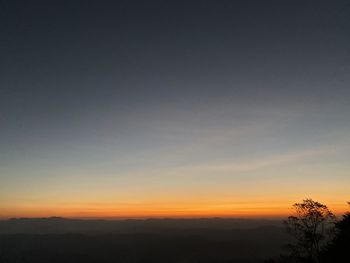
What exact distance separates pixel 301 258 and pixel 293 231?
393 cm

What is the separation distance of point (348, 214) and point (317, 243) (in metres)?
16.3

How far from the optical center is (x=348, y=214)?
198 ft

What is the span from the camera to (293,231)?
161ft

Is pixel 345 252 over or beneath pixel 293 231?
beneath

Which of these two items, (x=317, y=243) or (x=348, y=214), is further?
(x=348, y=214)

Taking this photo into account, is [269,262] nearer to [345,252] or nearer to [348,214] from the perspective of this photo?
[345,252]

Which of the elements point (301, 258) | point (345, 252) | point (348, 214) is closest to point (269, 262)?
point (301, 258)

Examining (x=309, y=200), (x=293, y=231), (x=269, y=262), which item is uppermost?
(x=309, y=200)

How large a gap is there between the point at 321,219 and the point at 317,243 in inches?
133

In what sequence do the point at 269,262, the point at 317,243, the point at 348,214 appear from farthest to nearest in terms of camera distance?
the point at 348,214 → the point at 269,262 → the point at 317,243

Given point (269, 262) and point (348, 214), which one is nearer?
point (269, 262)

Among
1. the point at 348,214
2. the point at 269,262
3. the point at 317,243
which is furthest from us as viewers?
the point at 348,214

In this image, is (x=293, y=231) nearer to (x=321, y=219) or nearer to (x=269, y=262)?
(x=321, y=219)

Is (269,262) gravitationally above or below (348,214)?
below
